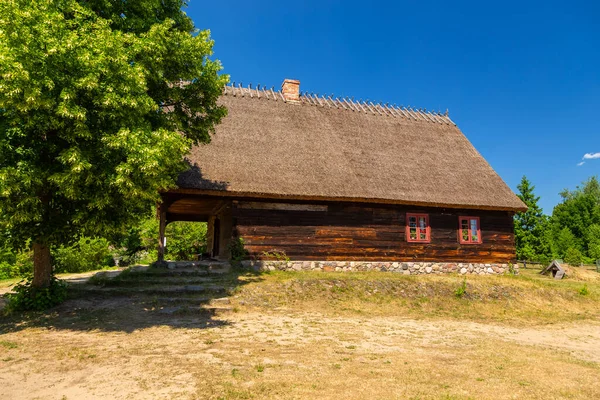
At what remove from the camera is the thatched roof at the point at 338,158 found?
49.3 feet

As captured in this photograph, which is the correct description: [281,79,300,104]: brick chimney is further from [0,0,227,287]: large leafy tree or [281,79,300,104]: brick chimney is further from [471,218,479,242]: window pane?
[0,0,227,287]: large leafy tree

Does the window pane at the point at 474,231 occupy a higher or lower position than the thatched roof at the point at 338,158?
lower

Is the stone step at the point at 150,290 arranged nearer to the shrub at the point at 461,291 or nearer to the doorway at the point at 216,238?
the shrub at the point at 461,291

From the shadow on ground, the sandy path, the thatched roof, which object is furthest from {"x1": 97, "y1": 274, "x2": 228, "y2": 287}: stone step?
the thatched roof

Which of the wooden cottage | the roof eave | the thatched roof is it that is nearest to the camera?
the roof eave

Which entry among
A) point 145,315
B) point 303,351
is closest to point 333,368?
point 303,351

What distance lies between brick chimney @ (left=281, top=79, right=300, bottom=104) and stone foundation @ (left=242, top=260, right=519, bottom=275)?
29.5ft

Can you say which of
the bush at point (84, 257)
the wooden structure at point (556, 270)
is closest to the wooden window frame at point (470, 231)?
the wooden structure at point (556, 270)

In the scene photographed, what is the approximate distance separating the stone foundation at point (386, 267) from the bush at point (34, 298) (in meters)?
6.25

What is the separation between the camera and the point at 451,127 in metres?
22.9

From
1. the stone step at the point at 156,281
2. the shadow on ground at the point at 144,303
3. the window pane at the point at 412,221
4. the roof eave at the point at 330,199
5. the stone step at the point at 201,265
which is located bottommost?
the shadow on ground at the point at 144,303

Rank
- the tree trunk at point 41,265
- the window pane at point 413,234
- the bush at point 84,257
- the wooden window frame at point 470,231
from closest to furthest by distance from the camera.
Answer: the tree trunk at point 41,265 → the window pane at point 413,234 → the wooden window frame at point 470,231 → the bush at point 84,257

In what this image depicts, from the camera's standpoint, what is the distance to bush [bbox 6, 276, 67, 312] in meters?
9.81

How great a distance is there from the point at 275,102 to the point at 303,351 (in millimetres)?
14823
